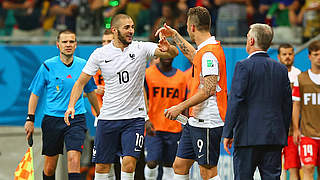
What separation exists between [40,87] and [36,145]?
49.8 inches

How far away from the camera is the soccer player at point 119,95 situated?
7953 millimetres

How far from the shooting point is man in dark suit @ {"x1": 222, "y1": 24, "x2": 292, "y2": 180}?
21.7 feet

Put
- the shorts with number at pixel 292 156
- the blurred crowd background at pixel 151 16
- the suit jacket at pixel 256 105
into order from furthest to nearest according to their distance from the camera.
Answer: the blurred crowd background at pixel 151 16
the shorts with number at pixel 292 156
the suit jacket at pixel 256 105

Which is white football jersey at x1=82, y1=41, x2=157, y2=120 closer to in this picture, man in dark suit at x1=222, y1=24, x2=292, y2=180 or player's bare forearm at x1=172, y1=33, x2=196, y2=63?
player's bare forearm at x1=172, y1=33, x2=196, y2=63

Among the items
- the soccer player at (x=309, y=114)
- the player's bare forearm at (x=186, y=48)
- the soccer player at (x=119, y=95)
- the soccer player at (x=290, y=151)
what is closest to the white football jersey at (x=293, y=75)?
the soccer player at (x=290, y=151)

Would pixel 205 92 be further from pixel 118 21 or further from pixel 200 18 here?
pixel 118 21

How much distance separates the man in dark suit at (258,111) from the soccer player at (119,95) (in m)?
1.52

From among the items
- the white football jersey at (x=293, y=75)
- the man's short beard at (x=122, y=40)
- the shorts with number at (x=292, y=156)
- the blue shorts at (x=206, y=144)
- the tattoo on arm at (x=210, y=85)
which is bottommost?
the shorts with number at (x=292, y=156)

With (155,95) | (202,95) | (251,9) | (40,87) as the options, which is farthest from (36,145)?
(251,9)

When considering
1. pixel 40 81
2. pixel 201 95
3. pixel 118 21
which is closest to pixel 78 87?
pixel 118 21

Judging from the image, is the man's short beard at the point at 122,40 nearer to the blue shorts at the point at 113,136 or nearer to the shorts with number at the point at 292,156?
the blue shorts at the point at 113,136

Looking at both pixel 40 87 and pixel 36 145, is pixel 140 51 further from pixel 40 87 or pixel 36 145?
pixel 36 145

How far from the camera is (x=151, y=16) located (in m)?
14.3

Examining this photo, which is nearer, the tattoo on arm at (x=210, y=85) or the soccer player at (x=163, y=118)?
the tattoo on arm at (x=210, y=85)
